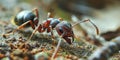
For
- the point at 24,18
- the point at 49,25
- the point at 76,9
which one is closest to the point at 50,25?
the point at 49,25

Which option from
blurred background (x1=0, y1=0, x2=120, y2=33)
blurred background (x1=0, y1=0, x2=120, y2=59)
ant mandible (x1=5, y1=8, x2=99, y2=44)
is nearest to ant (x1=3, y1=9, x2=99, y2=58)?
ant mandible (x1=5, y1=8, x2=99, y2=44)

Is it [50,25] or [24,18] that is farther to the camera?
[24,18]

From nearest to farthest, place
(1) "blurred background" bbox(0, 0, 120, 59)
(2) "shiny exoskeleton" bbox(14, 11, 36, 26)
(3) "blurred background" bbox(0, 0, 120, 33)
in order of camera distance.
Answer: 1. (2) "shiny exoskeleton" bbox(14, 11, 36, 26)
2. (1) "blurred background" bbox(0, 0, 120, 59)
3. (3) "blurred background" bbox(0, 0, 120, 33)

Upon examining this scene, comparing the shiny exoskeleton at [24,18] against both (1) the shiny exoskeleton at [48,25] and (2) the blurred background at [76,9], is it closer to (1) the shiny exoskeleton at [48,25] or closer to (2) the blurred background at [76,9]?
(1) the shiny exoskeleton at [48,25]

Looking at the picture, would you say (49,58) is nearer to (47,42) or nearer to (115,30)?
(47,42)

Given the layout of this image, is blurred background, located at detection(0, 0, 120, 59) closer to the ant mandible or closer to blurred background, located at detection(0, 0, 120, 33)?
blurred background, located at detection(0, 0, 120, 33)

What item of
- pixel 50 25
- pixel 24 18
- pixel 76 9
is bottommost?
pixel 50 25

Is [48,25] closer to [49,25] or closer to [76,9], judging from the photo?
[49,25]

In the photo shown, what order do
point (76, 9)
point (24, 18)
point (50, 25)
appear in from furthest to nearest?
point (76, 9) → point (24, 18) → point (50, 25)

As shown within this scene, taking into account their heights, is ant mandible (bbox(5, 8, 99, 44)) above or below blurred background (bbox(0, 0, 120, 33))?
below

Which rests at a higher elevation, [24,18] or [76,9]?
[76,9]

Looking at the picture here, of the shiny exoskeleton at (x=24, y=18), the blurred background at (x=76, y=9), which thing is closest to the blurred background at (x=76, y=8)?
the blurred background at (x=76, y=9)
